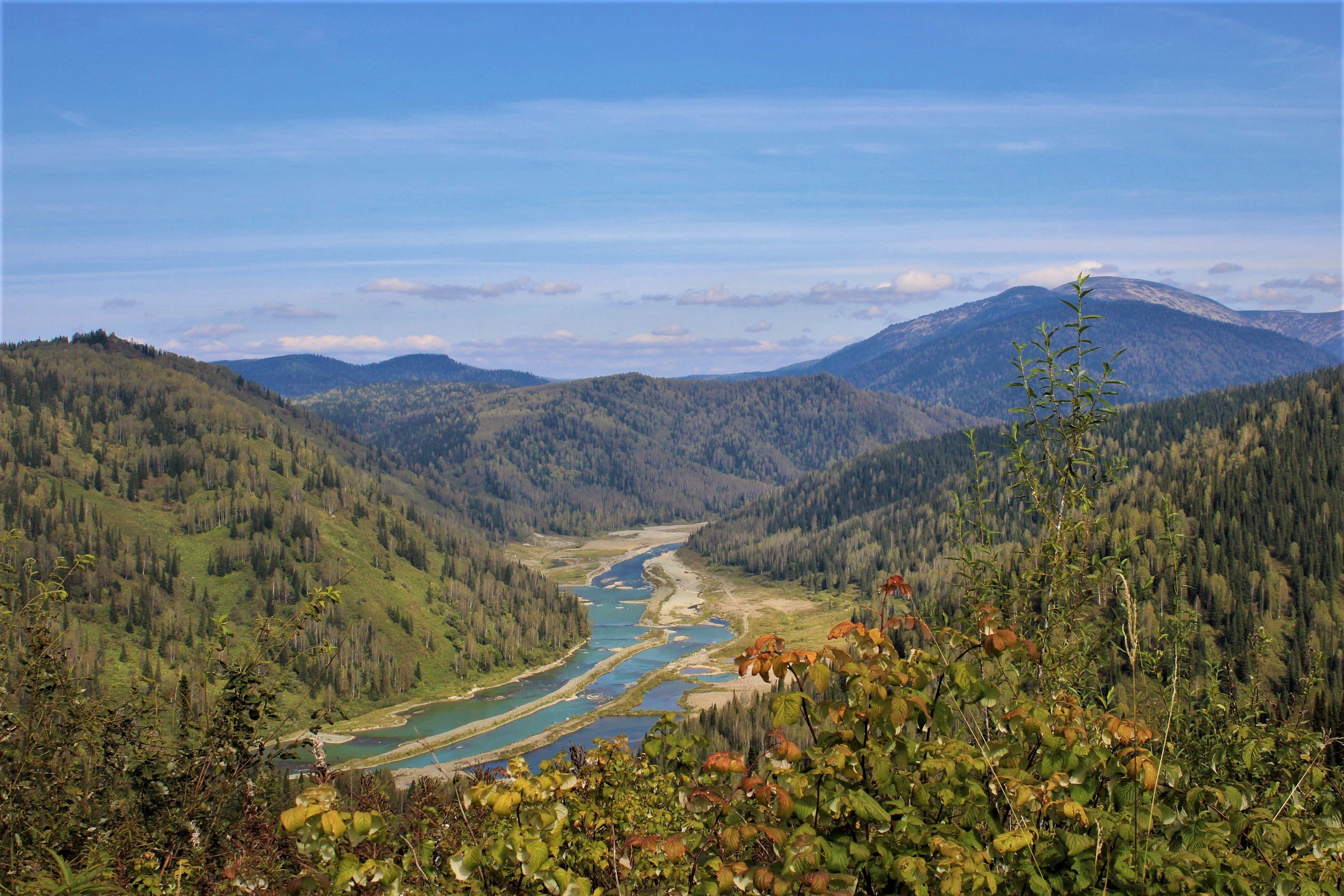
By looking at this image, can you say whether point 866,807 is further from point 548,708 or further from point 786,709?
point 548,708

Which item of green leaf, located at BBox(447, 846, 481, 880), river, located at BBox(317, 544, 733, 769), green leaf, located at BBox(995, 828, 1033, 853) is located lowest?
river, located at BBox(317, 544, 733, 769)

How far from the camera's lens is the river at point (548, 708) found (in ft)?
349

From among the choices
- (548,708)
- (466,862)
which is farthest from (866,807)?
(548,708)

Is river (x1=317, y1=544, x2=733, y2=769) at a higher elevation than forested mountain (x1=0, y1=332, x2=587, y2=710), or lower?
lower

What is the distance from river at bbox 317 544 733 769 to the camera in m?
106

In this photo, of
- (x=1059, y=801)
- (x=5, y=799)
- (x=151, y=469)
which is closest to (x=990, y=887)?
(x=1059, y=801)

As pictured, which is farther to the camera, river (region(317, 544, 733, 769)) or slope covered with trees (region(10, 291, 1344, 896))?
river (region(317, 544, 733, 769))

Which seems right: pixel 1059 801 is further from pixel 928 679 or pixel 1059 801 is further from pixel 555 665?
pixel 555 665

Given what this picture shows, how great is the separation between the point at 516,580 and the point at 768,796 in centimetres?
19805

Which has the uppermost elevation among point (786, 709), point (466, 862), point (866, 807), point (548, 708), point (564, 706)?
point (786, 709)

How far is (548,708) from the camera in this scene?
12631 centimetres

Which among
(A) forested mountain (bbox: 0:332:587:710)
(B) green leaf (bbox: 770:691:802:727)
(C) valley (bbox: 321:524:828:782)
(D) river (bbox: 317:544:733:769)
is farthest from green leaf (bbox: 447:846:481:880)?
(A) forested mountain (bbox: 0:332:587:710)

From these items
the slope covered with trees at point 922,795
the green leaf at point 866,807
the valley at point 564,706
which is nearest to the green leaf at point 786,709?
the slope covered with trees at point 922,795

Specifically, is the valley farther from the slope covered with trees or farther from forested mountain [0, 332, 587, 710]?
the slope covered with trees
